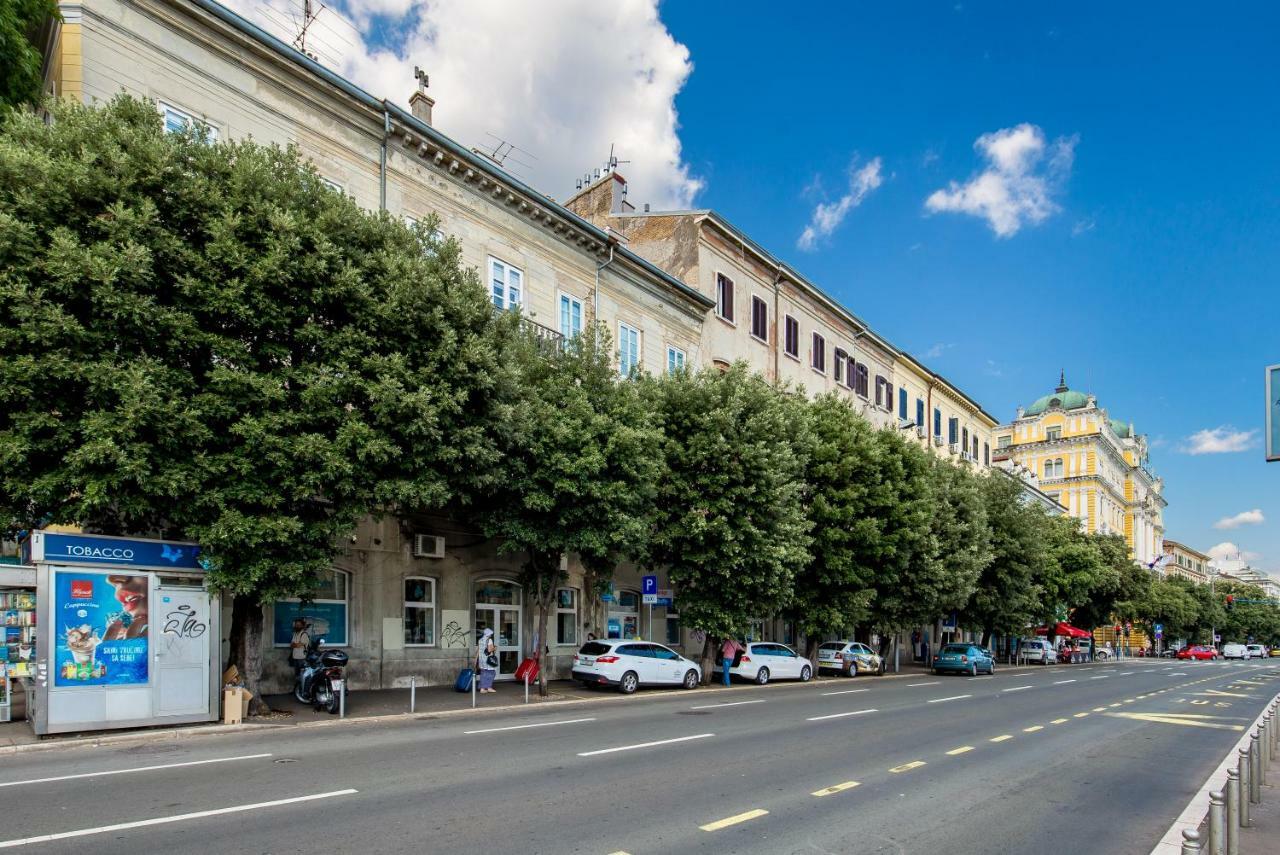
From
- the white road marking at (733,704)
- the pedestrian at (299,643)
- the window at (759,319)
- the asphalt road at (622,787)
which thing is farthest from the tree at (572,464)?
the window at (759,319)

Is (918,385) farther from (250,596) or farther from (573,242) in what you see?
(250,596)

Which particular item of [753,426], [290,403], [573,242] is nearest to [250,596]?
[290,403]

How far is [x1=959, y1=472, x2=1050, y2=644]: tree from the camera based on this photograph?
4128 centimetres

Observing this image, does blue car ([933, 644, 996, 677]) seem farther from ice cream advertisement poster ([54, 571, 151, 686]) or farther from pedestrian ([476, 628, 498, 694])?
ice cream advertisement poster ([54, 571, 151, 686])

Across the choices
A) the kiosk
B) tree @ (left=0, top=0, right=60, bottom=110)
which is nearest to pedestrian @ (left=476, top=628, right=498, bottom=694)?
the kiosk

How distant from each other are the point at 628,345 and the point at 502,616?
10.4 m

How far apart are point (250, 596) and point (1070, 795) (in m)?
13.3

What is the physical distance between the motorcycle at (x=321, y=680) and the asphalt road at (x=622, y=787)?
1.72 m

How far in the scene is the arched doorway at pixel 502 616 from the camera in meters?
23.5

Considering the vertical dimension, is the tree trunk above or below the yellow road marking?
above

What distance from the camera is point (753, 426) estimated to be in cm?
2369

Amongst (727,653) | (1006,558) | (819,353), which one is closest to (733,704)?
(727,653)

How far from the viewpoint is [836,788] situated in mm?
9773

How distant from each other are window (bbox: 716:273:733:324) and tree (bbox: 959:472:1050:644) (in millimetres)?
17086
